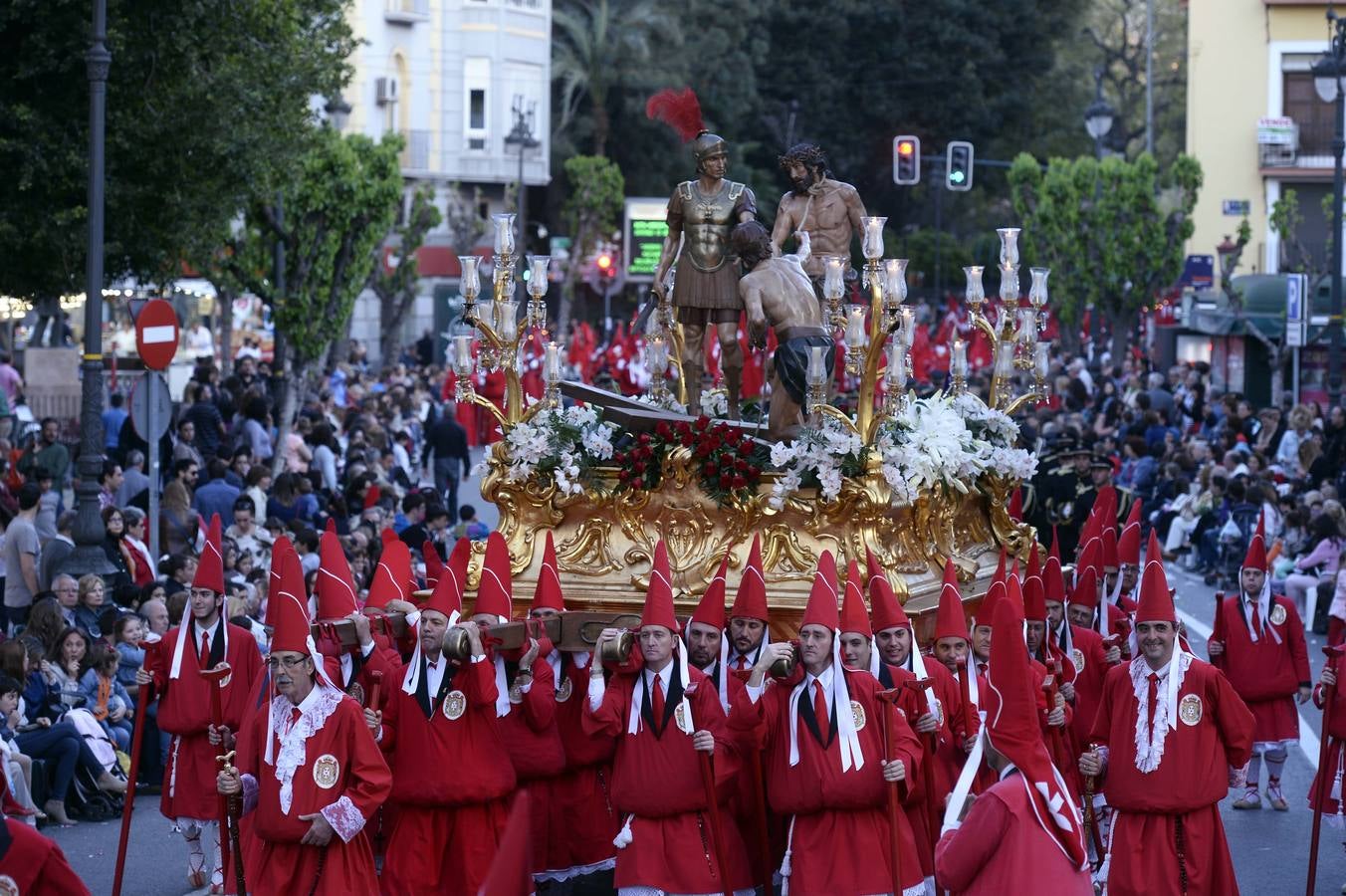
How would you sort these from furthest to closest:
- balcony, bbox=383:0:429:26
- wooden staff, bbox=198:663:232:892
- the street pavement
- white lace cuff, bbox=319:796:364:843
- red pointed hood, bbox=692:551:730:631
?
balcony, bbox=383:0:429:26 < the street pavement < wooden staff, bbox=198:663:232:892 < red pointed hood, bbox=692:551:730:631 < white lace cuff, bbox=319:796:364:843

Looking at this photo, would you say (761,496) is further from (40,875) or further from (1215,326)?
(1215,326)

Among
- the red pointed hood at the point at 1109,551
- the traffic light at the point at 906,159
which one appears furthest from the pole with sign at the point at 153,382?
the traffic light at the point at 906,159

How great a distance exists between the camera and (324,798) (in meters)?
8.72

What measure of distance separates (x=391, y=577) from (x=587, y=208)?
42805 millimetres

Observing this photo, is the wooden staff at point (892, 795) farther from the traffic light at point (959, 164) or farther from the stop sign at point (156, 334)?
the traffic light at point (959, 164)

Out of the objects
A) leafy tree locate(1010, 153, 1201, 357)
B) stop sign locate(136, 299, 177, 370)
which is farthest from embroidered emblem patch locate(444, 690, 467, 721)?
leafy tree locate(1010, 153, 1201, 357)

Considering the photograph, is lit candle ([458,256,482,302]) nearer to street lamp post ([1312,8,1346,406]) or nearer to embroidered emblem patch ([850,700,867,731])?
embroidered emblem patch ([850,700,867,731])

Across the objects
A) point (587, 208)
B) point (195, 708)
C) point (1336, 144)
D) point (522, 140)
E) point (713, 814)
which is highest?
point (522, 140)

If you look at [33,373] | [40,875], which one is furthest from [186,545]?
[33,373]

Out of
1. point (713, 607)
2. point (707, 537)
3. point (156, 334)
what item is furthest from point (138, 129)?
point (713, 607)

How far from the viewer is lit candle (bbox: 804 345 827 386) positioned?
11.1 m

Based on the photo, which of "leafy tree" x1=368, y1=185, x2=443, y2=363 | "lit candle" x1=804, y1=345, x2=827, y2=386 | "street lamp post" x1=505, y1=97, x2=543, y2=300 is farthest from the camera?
"street lamp post" x1=505, y1=97, x2=543, y2=300

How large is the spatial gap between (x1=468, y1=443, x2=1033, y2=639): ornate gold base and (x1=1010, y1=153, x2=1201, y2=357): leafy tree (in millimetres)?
35458

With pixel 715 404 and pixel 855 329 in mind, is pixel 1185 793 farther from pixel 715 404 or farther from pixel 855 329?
pixel 715 404
